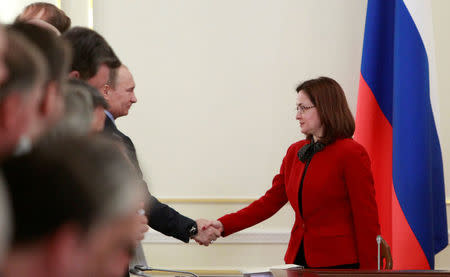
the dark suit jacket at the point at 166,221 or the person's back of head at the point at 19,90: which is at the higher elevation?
the person's back of head at the point at 19,90

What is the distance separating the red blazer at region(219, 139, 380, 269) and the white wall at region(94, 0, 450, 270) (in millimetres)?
1197

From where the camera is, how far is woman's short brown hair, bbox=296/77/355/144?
367cm

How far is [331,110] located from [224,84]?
141 centimetres

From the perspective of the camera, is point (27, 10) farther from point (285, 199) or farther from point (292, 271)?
point (285, 199)

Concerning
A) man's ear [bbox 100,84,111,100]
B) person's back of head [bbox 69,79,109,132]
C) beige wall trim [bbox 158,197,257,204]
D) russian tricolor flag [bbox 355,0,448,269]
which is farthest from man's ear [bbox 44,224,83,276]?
beige wall trim [bbox 158,197,257,204]

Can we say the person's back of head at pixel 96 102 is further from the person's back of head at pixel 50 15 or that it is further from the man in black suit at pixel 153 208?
the person's back of head at pixel 50 15

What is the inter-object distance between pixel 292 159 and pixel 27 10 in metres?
1.71

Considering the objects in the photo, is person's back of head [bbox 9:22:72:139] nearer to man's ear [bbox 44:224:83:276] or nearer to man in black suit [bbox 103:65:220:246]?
man's ear [bbox 44:224:83:276]

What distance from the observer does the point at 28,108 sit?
24.7 inches

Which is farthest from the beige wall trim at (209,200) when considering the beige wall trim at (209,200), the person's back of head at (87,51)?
the person's back of head at (87,51)

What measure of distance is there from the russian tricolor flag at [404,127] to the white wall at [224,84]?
312mm

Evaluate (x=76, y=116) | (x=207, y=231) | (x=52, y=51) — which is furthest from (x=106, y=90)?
(x=52, y=51)

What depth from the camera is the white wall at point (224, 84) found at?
4.91 m

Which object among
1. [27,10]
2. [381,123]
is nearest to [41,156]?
[27,10]
